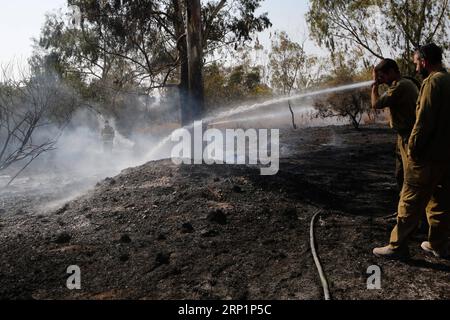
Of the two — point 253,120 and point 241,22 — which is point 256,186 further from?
point 253,120

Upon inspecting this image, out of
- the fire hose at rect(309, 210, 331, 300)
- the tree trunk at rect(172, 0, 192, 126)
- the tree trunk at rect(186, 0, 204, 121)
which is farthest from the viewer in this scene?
the tree trunk at rect(172, 0, 192, 126)

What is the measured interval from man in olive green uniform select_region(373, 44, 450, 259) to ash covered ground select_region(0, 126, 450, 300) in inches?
14.9

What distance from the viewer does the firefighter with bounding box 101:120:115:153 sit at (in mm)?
17375

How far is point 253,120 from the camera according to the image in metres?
27.1

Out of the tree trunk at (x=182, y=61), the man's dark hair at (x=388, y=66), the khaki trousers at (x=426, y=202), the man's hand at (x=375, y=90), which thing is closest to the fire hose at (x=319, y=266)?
the khaki trousers at (x=426, y=202)

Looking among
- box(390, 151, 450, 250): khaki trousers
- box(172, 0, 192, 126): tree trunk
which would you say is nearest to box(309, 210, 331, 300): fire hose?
box(390, 151, 450, 250): khaki trousers

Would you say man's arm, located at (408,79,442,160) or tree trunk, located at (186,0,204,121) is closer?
man's arm, located at (408,79,442,160)

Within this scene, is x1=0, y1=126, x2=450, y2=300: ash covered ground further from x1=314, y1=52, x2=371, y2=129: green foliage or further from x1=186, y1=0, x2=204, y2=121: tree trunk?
x1=314, y1=52, x2=371, y2=129: green foliage

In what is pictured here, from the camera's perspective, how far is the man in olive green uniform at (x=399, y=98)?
4004mm

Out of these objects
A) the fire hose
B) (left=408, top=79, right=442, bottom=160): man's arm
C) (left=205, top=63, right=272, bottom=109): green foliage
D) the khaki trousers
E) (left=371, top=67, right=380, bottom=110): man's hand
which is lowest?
the fire hose

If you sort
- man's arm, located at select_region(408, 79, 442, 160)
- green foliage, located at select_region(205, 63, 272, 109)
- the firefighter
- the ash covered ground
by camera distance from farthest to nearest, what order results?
green foliage, located at select_region(205, 63, 272, 109), the firefighter, the ash covered ground, man's arm, located at select_region(408, 79, 442, 160)

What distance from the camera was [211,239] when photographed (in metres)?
4.91

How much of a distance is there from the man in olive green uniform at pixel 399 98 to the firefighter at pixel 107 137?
14.6 m

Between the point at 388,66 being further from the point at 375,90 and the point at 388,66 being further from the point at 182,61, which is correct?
the point at 182,61
